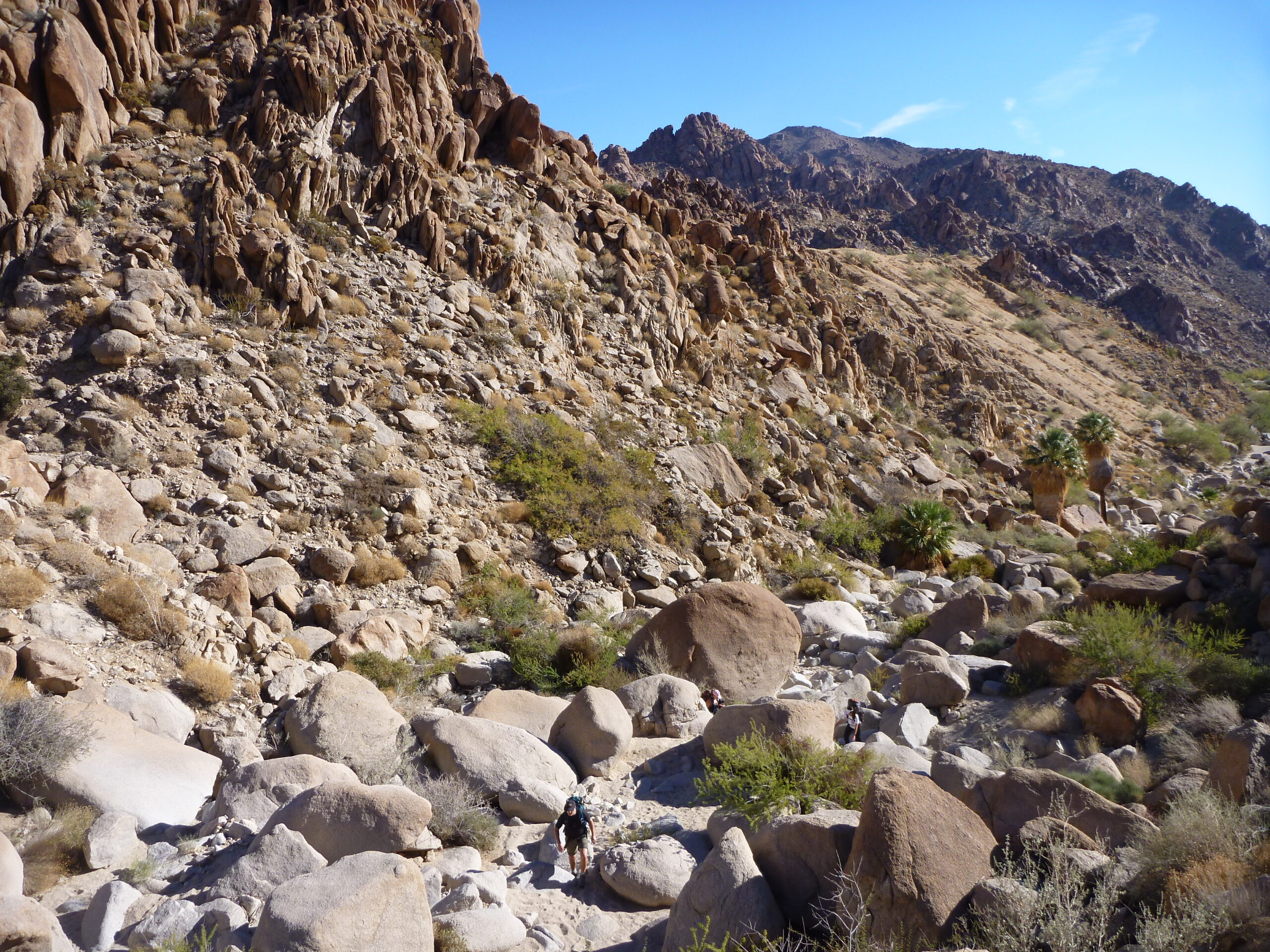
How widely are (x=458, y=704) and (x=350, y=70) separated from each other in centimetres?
2241

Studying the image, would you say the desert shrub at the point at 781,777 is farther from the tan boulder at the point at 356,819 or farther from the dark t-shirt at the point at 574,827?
the tan boulder at the point at 356,819

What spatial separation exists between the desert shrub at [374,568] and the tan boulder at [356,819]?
6943 mm

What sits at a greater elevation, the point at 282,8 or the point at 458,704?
the point at 282,8

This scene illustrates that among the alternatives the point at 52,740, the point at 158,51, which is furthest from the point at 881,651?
the point at 158,51

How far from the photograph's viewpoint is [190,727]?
916 centimetres

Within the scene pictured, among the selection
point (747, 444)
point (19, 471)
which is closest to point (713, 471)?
point (747, 444)

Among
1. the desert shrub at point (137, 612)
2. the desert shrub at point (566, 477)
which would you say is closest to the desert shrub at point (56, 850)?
the desert shrub at point (137, 612)

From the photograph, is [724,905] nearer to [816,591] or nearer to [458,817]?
[458,817]

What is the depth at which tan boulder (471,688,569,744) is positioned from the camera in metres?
10.5

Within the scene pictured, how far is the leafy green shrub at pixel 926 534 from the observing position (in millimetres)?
23094

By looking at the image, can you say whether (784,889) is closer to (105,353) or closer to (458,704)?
(458,704)

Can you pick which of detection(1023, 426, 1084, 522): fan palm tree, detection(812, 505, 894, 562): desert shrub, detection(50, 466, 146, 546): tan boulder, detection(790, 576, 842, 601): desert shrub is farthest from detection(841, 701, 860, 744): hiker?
detection(1023, 426, 1084, 522): fan palm tree

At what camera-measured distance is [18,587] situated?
30.2 feet

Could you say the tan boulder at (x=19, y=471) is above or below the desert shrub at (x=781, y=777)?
above
